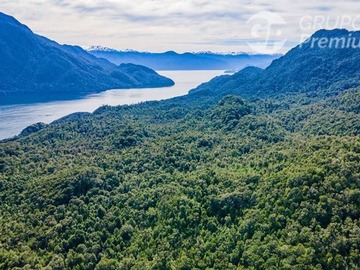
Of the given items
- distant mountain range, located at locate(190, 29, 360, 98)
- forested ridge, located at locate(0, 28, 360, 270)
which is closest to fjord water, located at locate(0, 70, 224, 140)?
distant mountain range, located at locate(190, 29, 360, 98)

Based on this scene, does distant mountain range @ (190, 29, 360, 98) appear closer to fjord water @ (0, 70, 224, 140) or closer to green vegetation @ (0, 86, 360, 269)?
fjord water @ (0, 70, 224, 140)

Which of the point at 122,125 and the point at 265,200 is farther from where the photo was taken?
the point at 122,125

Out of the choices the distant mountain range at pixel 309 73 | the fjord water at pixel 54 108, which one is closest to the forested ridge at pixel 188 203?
the distant mountain range at pixel 309 73

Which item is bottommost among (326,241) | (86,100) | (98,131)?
(86,100)

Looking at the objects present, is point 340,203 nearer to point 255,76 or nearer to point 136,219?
point 136,219

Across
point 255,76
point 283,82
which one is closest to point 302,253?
point 283,82

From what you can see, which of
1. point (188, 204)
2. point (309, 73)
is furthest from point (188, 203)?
point (309, 73)

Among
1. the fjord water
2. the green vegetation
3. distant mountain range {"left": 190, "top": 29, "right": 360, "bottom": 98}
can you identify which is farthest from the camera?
the fjord water
